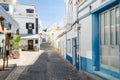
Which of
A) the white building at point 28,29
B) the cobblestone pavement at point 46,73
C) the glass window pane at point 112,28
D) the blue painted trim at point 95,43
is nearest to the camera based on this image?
the glass window pane at point 112,28

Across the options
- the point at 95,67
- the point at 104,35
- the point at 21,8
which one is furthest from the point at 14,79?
the point at 21,8

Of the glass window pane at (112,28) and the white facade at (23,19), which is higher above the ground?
the white facade at (23,19)

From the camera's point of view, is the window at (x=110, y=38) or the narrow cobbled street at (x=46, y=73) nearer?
the window at (x=110, y=38)

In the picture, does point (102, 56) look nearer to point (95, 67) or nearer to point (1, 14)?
point (95, 67)

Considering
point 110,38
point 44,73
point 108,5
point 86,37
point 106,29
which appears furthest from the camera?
point 44,73

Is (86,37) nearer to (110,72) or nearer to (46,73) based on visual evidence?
(110,72)

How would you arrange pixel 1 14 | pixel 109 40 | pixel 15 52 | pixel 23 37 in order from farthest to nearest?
pixel 23 37 < pixel 15 52 < pixel 1 14 < pixel 109 40

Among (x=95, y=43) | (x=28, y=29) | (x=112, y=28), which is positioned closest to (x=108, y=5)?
(x=112, y=28)

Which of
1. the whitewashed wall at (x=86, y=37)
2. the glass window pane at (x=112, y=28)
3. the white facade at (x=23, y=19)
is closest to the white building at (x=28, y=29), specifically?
the white facade at (x=23, y=19)

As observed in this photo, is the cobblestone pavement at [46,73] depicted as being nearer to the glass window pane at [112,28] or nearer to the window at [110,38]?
the window at [110,38]

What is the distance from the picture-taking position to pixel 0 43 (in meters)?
18.5

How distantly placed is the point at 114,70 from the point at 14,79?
547cm

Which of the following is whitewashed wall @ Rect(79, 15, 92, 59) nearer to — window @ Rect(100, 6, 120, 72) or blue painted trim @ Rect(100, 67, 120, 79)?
window @ Rect(100, 6, 120, 72)

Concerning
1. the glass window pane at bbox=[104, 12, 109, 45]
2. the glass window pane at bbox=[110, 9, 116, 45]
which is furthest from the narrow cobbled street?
the glass window pane at bbox=[110, 9, 116, 45]
